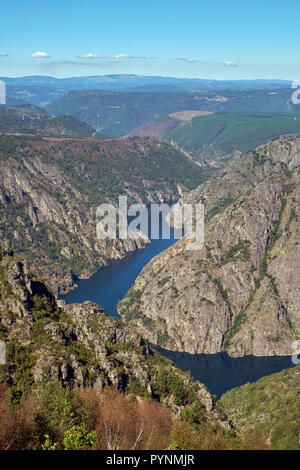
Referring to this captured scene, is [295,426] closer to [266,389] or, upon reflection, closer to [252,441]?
[266,389]

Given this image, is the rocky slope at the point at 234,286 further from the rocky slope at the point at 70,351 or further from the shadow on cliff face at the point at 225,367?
the rocky slope at the point at 70,351

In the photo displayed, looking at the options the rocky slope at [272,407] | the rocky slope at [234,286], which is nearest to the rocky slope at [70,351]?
the rocky slope at [272,407]

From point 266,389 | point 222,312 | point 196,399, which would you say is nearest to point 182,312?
point 222,312

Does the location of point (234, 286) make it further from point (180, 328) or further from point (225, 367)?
point (225, 367)

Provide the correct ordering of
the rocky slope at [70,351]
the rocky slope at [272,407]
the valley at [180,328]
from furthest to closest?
the rocky slope at [272,407]
the valley at [180,328]
the rocky slope at [70,351]

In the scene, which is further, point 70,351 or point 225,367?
point 225,367

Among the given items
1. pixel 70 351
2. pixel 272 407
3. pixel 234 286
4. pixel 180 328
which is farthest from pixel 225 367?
pixel 70 351

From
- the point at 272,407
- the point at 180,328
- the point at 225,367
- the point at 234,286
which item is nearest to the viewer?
the point at 272,407

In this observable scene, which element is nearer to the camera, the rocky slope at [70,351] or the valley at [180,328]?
the rocky slope at [70,351]
